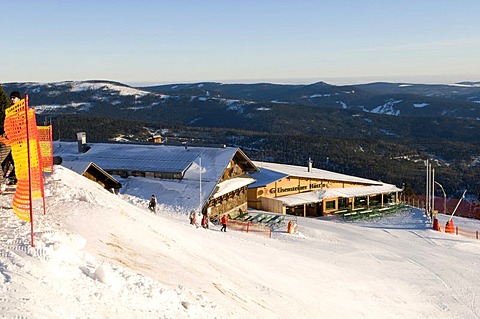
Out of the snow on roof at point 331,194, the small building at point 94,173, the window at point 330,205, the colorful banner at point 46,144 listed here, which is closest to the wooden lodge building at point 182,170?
the small building at point 94,173

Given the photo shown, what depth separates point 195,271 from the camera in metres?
11.9

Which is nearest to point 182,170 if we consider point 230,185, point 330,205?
point 230,185

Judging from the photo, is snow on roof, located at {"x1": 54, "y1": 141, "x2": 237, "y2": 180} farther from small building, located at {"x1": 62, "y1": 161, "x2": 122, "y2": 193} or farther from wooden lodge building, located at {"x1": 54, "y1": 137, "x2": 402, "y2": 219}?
small building, located at {"x1": 62, "y1": 161, "x2": 122, "y2": 193}

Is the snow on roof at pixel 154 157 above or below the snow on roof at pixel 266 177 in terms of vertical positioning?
above

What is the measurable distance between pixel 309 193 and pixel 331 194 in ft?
5.33

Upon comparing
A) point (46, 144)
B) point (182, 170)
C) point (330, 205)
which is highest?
point (46, 144)

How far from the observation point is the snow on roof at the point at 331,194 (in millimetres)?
38844

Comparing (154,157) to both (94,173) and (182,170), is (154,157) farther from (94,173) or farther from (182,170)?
(94,173)

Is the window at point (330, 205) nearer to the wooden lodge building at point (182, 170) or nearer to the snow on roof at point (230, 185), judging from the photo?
the wooden lodge building at point (182, 170)

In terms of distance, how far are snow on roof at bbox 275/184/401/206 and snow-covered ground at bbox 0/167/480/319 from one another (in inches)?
546

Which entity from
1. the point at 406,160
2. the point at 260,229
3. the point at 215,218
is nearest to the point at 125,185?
the point at 215,218

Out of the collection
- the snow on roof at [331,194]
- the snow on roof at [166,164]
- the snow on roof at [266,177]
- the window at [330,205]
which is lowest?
the window at [330,205]

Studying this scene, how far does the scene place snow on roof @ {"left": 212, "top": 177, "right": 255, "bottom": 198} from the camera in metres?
30.8

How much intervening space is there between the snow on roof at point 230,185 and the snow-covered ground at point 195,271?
22.2 feet
